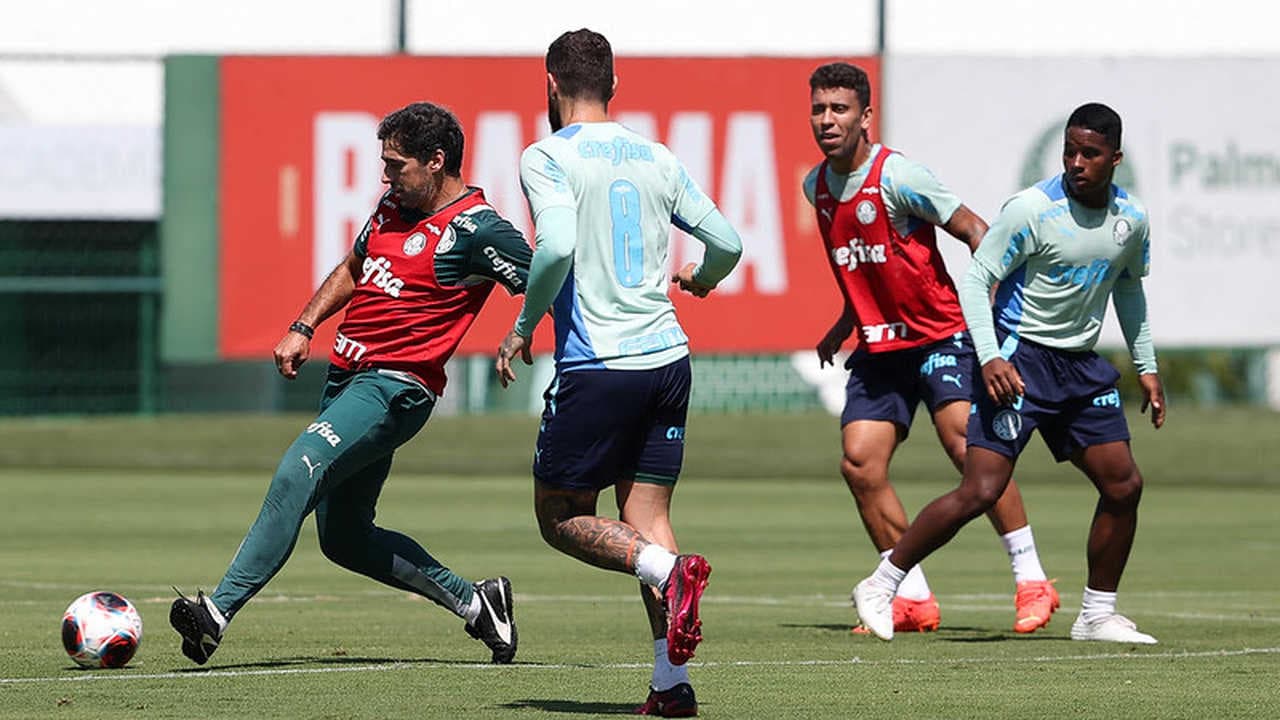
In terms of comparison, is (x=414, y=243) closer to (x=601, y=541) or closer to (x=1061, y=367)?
(x=601, y=541)

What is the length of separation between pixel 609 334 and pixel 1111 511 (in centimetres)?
374

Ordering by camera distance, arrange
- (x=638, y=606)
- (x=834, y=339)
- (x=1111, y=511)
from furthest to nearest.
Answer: (x=638, y=606) < (x=834, y=339) < (x=1111, y=511)

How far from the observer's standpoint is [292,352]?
977 centimetres

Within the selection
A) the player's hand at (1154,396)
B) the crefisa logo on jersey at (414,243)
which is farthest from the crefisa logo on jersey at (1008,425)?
the crefisa logo on jersey at (414,243)

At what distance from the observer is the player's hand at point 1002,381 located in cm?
1084

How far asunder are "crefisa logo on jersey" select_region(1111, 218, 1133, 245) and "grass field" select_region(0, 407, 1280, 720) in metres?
1.77

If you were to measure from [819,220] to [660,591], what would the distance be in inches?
177

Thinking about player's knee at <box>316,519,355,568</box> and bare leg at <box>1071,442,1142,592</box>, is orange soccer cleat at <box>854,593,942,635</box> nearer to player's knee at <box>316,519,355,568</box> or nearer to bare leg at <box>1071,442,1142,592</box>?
bare leg at <box>1071,442,1142,592</box>

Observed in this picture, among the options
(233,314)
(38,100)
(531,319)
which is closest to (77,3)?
(38,100)

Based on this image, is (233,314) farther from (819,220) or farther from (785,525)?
(819,220)

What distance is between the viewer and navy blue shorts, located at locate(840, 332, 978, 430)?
11969 millimetres

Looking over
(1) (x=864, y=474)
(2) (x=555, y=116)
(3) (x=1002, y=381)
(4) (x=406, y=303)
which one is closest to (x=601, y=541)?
(2) (x=555, y=116)

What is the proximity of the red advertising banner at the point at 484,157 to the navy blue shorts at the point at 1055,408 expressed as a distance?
20.1 m

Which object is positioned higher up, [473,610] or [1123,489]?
[1123,489]
